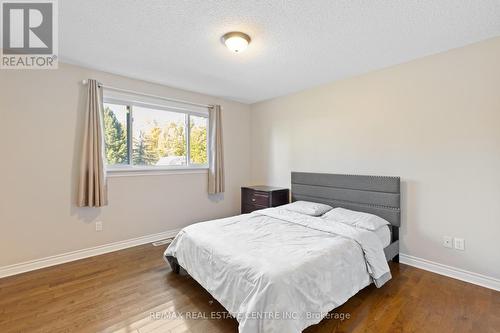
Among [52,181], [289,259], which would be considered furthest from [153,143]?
[289,259]

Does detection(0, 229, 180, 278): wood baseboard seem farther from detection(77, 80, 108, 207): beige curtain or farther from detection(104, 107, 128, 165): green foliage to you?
detection(104, 107, 128, 165): green foliage

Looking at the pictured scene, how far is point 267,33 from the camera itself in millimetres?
2209

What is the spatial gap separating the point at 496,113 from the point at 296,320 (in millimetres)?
2687

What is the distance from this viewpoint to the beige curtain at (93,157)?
2.92 metres

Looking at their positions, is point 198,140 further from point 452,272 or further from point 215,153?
point 452,272

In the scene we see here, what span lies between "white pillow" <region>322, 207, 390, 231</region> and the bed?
0.11m

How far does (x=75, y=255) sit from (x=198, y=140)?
2.44 m

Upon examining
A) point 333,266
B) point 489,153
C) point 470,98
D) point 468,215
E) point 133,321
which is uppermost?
point 470,98

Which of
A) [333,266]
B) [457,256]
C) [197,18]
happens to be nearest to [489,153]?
[457,256]

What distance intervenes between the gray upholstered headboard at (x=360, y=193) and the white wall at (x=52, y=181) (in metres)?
2.39

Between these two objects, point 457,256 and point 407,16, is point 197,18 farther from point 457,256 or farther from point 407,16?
point 457,256

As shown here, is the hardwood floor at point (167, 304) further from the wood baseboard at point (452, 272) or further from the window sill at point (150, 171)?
the window sill at point (150, 171)

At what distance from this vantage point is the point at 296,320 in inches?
58.3

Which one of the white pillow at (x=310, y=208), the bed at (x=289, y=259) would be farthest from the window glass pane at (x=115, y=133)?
the white pillow at (x=310, y=208)
